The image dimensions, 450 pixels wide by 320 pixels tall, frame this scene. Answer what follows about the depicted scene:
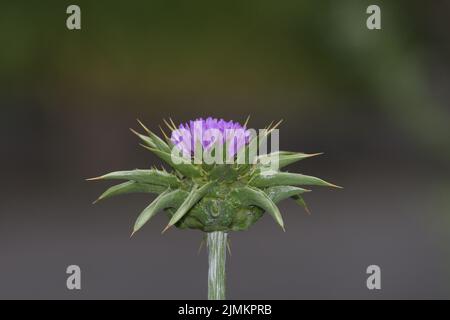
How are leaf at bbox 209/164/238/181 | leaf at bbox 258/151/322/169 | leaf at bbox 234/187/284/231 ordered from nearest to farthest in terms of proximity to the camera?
leaf at bbox 234/187/284/231 < leaf at bbox 209/164/238/181 < leaf at bbox 258/151/322/169

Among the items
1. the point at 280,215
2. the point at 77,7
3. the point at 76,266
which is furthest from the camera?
the point at 77,7

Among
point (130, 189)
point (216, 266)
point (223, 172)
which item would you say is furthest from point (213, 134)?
point (216, 266)

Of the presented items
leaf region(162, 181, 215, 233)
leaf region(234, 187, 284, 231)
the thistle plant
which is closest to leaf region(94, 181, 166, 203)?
the thistle plant

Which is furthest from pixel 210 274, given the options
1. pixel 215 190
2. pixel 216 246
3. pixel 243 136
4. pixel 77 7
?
pixel 77 7

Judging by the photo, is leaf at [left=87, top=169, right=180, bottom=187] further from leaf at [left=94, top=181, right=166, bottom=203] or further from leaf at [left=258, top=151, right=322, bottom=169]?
leaf at [left=258, top=151, right=322, bottom=169]

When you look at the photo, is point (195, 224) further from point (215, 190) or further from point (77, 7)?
point (77, 7)

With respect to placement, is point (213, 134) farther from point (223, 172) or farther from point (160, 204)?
point (160, 204)
